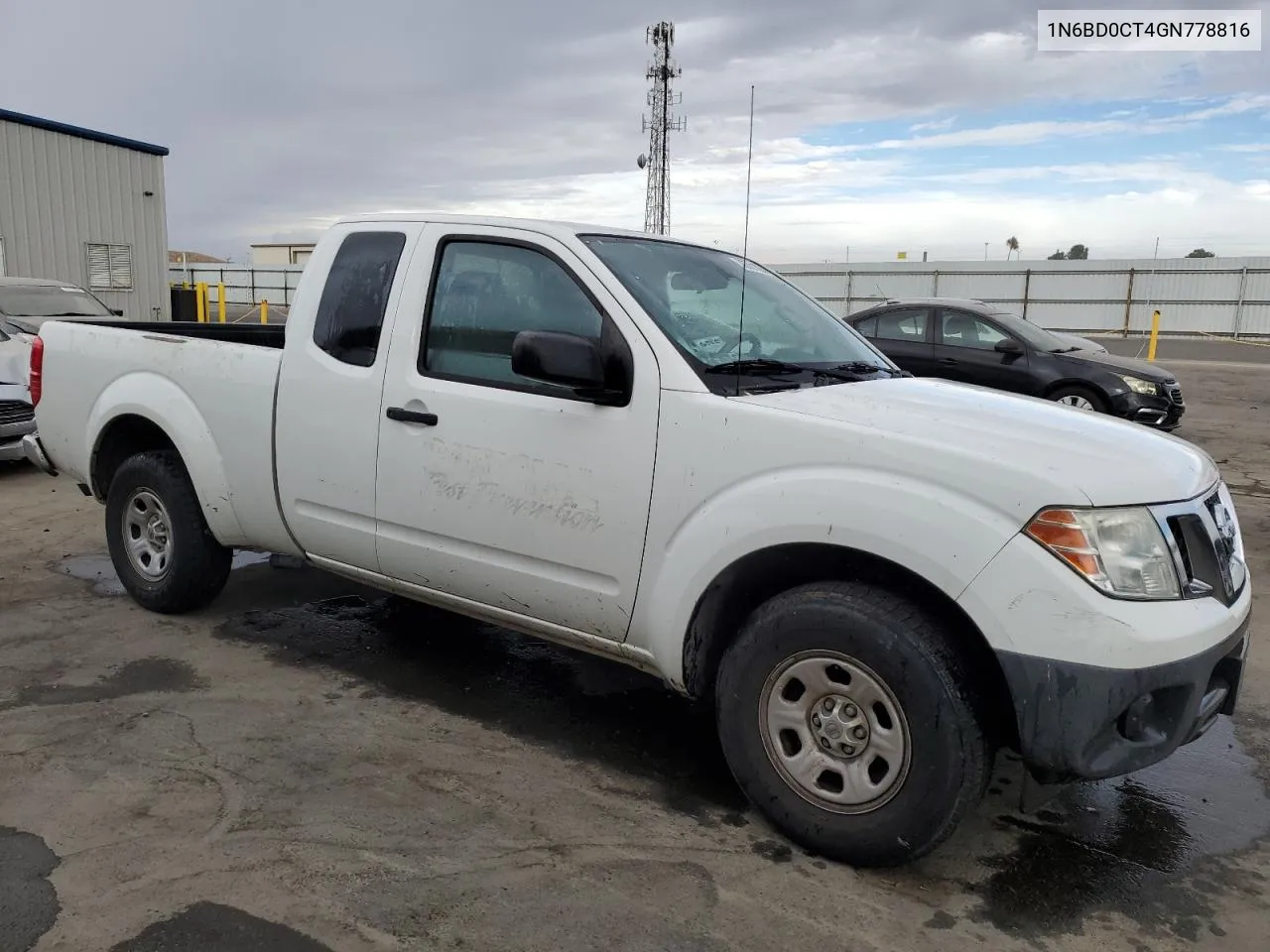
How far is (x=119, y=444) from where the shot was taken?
5.12m

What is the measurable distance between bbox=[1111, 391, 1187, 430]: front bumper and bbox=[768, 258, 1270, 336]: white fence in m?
22.1

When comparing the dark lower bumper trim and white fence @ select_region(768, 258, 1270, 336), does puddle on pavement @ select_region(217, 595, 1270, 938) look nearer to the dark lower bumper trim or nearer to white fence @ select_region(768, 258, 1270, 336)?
the dark lower bumper trim

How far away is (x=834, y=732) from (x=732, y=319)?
1539 mm

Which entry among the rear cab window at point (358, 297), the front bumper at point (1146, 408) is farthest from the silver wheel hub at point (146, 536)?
the front bumper at point (1146, 408)

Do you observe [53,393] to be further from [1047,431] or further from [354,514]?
[1047,431]

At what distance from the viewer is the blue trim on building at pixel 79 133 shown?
733 inches

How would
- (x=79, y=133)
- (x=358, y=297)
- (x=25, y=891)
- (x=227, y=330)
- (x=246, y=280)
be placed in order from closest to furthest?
(x=25, y=891) → (x=358, y=297) → (x=227, y=330) → (x=79, y=133) → (x=246, y=280)

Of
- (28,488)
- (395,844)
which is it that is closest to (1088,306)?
(28,488)

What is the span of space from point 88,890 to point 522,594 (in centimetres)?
155

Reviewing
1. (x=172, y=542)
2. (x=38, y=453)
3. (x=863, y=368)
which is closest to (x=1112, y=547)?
(x=863, y=368)

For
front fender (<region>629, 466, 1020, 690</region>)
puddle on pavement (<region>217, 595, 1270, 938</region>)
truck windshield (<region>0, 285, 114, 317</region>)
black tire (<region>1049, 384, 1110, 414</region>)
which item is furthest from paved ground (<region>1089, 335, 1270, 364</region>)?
front fender (<region>629, 466, 1020, 690</region>)

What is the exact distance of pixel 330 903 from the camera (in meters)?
2.70

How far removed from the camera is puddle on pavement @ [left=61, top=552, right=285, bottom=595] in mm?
5500

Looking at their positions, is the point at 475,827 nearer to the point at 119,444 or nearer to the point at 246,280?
the point at 119,444
